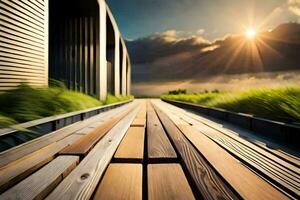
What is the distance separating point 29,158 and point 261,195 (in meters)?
1.46

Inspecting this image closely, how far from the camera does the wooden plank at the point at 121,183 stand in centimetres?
96

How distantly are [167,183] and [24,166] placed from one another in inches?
35.3

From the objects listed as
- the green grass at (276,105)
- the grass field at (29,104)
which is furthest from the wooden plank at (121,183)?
the green grass at (276,105)

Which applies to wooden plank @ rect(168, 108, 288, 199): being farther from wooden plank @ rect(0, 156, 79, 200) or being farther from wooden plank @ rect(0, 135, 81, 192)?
wooden plank @ rect(0, 135, 81, 192)

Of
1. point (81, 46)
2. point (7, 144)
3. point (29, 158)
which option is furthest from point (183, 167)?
point (81, 46)

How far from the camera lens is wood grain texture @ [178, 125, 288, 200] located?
1.00 meters

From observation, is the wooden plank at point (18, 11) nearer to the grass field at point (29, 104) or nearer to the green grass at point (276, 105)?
the grass field at point (29, 104)

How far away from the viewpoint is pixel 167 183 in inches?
42.7

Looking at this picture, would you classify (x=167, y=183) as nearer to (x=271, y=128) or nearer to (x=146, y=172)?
(x=146, y=172)

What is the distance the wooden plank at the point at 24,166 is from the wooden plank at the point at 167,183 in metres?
0.71

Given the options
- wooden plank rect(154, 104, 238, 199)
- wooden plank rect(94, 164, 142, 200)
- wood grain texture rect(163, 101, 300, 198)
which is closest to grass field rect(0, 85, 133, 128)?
wooden plank rect(94, 164, 142, 200)

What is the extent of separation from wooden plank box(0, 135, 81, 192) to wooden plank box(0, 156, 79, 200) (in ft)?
0.21

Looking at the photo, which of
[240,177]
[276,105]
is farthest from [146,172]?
[276,105]

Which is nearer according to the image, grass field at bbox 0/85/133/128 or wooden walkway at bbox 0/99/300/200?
wooden walkway at bbox 0/99/300/200
